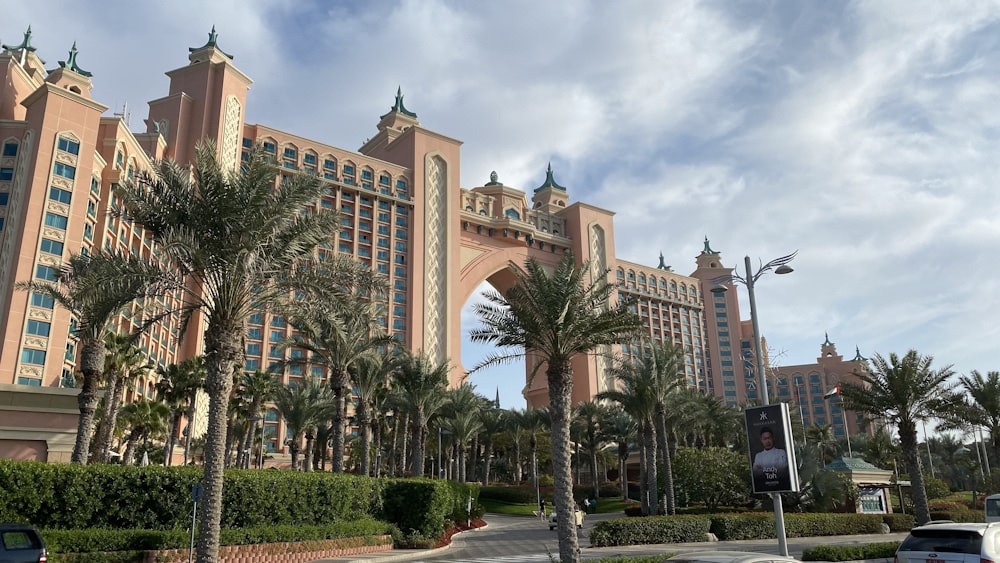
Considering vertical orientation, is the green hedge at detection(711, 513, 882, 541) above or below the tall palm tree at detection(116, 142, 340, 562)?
below

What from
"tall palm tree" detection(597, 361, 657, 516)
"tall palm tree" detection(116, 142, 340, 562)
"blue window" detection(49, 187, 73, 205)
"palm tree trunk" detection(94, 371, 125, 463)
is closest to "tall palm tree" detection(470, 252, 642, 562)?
"tall palm tree" detection(116, 142, 340, 562)

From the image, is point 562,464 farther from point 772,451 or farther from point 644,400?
point 644,400

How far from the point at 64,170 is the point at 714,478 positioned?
1987 inches

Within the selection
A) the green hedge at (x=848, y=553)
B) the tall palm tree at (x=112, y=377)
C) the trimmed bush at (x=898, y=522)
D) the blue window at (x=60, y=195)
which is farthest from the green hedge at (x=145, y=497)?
the blue window at (x=60, y=195)

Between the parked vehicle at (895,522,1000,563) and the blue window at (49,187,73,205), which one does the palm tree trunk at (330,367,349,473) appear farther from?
the blue window at (49,187,73,205)

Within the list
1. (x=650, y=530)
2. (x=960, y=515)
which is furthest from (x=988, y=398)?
(x=650, y=530)

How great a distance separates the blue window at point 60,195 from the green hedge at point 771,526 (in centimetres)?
4959

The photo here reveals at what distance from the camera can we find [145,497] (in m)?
20.4

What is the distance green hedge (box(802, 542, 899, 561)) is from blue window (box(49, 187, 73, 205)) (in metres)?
53.6

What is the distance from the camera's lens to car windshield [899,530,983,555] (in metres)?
11.1

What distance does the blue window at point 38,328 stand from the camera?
48.0 metres

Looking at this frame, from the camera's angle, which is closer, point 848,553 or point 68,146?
point 848,553

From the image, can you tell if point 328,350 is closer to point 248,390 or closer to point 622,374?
point 248,390

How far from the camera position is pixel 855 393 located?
33062mm
